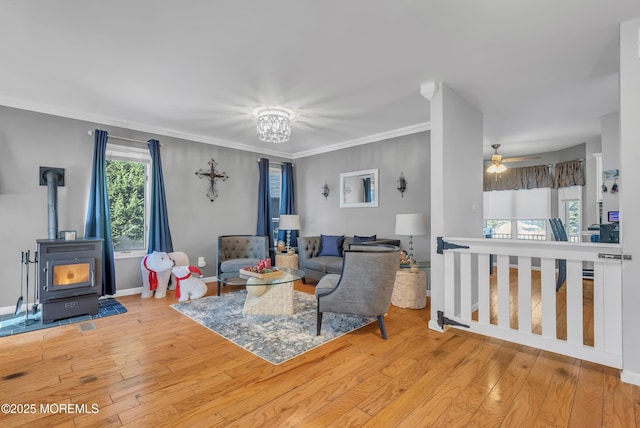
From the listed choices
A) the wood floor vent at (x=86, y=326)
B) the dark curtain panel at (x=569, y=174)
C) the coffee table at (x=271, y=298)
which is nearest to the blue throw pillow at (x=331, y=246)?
the coffee table at (x=271, y=298)

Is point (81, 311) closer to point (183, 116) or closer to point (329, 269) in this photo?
point (183, 116)

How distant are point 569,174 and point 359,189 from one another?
13.9 ft

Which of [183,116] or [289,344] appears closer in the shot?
[289,344]

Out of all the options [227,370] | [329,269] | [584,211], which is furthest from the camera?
Result: [584,211]

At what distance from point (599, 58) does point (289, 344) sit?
384 centimetres

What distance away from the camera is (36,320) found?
11.6 feet

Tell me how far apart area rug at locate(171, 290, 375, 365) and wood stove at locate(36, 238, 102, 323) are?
1.00 m

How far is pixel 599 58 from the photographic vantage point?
2.78 metres

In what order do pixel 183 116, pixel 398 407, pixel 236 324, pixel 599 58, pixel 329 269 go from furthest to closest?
pixel 329 269 < pixel 183 116 < pixel 236 324 < pixel 599 58 < pixel 398 407

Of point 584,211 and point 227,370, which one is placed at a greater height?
point 584,211

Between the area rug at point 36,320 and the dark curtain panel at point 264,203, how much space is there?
271 centimetres

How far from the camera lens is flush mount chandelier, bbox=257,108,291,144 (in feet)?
12.8

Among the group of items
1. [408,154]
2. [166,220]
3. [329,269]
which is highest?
[408,154]

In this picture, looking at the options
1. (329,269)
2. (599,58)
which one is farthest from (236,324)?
(599,58)
